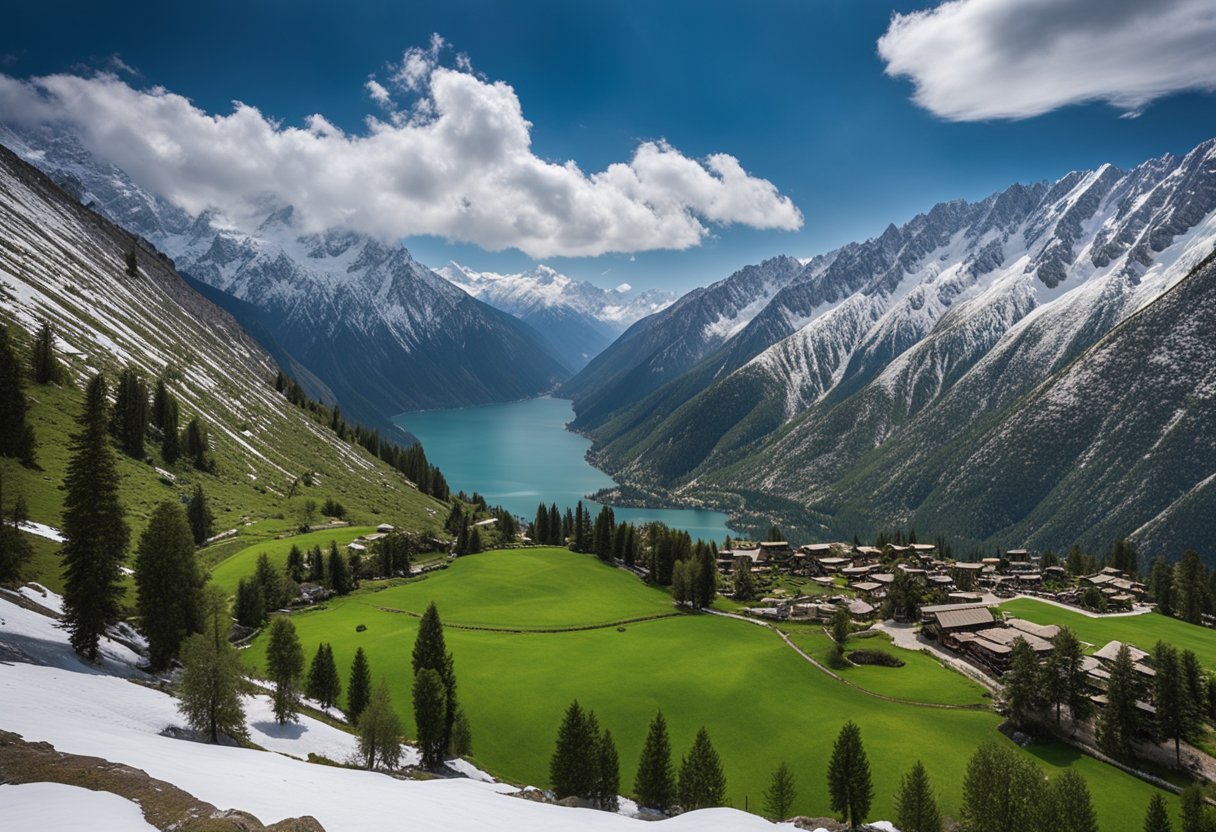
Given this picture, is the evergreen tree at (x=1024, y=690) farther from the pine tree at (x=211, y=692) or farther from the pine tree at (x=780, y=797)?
the pine tree at (x=211, y=692)

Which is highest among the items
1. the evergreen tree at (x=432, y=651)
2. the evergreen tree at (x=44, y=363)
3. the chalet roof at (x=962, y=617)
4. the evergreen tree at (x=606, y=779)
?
the evergreen tree at (x=44, y=363)

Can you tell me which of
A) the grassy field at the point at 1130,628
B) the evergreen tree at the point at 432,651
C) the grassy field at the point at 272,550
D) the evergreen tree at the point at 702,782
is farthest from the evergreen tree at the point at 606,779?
the grassy field at the point at 1130,628

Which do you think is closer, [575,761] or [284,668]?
[284,668]

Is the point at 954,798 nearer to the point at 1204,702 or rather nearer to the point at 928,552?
the point at 1204,702

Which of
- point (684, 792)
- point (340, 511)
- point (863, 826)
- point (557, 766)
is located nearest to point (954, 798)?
point (863, 826)

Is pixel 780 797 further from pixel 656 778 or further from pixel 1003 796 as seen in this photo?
pixel 1003 796

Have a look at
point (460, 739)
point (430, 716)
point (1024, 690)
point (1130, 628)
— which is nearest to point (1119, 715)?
point (1024, 690)
